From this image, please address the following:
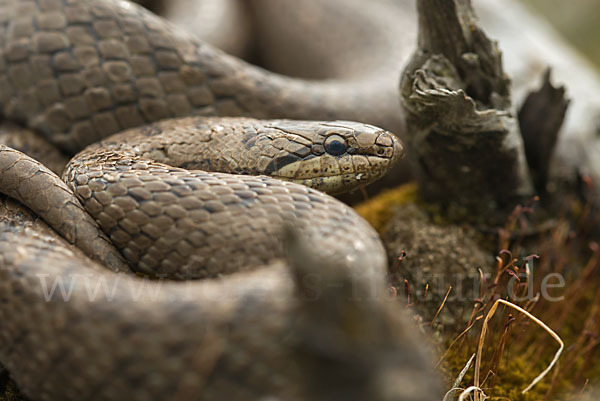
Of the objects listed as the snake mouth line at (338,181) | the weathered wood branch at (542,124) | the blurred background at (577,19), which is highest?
the blurred background at (577,19)

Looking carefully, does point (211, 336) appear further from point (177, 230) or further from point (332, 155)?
point (332, 155)

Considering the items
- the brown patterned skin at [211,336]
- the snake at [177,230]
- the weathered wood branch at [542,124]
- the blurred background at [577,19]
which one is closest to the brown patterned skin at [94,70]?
the snake at [177,230]

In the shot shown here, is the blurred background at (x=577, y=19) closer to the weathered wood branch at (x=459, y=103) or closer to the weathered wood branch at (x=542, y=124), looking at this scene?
the weathered wood branch at (x=542, y=124)

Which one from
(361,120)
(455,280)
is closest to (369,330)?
(455,280)

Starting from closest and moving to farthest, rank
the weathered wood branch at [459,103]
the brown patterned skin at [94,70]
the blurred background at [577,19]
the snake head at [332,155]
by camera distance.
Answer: the snake head at [332,155] < the weathered wood branch at [459,103] < the brown patterned skin at [94,70] < the blurred background at [577,19]

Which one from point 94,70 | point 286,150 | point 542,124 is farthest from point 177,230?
point 542,124

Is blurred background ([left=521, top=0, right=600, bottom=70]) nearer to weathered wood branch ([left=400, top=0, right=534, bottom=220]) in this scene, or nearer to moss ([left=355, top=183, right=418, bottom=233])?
moss ([left=355, top=183, right=418, bottom=233])

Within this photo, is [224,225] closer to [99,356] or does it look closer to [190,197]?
[190,197]
